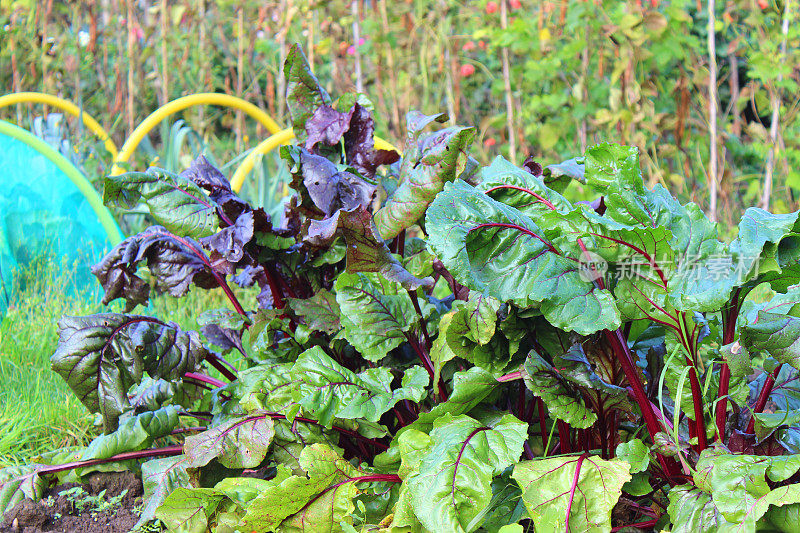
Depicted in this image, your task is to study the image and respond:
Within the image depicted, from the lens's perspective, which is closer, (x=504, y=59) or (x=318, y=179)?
(x=318, y=179)

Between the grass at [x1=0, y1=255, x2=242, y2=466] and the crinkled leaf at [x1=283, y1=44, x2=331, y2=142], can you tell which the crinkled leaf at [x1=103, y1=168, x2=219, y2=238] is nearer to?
the crinkled leaf at [x1=283, y1=44, x2=331, y2=142]

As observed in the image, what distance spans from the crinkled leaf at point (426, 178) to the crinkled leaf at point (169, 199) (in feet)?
1.32

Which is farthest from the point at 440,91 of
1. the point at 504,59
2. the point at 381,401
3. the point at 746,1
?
the point at 381,401

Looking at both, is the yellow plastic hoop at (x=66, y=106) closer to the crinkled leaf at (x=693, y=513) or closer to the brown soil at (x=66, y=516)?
the brown soil at (x=66, y=516)

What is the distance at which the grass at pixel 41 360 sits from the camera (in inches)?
77.4

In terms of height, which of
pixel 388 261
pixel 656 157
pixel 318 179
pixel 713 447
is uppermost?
pixel 318 179

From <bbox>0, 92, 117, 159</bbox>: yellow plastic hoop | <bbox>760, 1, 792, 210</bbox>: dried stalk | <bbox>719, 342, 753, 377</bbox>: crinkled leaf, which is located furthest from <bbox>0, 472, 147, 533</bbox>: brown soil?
<bbox>760, 1, 792, 210</bbox>: dried stalk

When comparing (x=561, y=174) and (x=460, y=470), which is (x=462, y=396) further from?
(x=561, y=174)

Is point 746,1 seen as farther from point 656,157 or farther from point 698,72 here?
point 656,157

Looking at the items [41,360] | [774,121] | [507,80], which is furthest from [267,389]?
[774,121]

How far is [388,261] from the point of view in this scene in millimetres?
1398

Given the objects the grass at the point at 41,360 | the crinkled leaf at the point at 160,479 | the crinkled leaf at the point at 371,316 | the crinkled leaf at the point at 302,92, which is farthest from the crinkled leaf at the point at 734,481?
the grass at the point at 41,360

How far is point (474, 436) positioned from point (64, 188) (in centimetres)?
262

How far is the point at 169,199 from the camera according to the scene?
158cm
